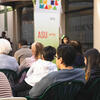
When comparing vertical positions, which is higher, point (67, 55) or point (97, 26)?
point (97, 26)

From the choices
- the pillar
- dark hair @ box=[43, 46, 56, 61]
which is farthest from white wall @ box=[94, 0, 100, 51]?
dark hair @ box=[43, 46, 56, 61]

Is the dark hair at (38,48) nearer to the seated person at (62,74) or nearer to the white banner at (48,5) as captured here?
the white banner at (48,5)

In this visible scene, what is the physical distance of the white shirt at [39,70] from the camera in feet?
14.9

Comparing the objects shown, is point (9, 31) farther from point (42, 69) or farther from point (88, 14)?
point (42, 69)

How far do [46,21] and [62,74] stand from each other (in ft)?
7.54

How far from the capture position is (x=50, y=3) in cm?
561

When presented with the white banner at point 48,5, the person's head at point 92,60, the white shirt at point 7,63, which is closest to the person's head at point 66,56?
the person's head at point 92,60

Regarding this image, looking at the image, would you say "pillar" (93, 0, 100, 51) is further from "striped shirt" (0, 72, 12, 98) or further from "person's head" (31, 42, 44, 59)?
"striped shirt" (0, 72, 12, 98)

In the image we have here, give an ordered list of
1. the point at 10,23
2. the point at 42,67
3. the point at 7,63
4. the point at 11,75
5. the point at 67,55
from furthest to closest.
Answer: the point at 10,23
the point at 7,63
the point at 11,75
the point at 42,67
the point at 67,55

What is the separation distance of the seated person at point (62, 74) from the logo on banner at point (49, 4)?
2.15 metres

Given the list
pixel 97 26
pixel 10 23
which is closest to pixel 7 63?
pixel 97 26

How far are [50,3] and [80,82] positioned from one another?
8.51ft

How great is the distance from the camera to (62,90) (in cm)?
334

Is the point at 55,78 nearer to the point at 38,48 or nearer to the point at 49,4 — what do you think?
the point at 38,48
